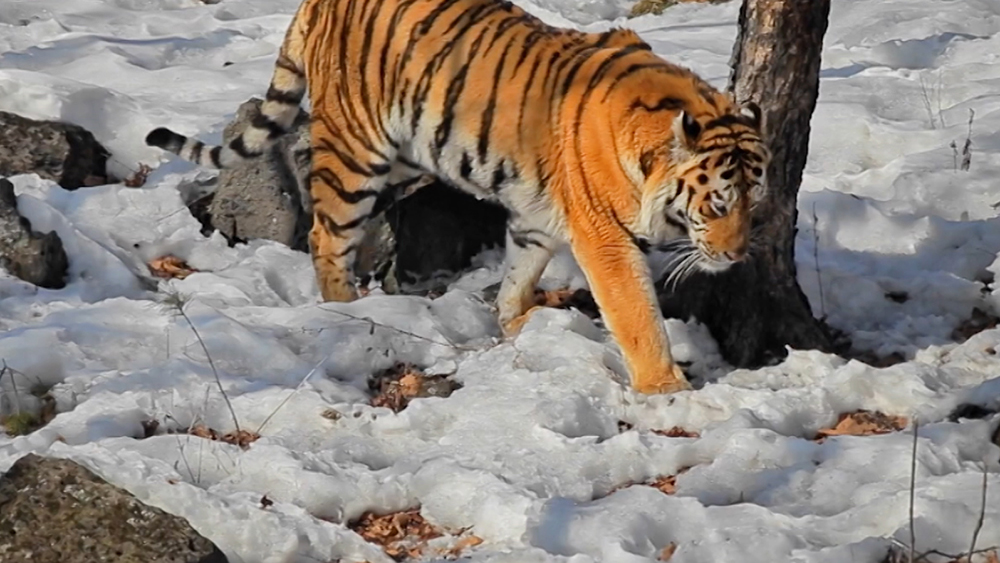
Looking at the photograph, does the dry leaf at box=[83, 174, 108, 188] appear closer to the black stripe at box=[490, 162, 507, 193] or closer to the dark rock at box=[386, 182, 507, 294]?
the dark rock at box=[386, 182, 507, 294]

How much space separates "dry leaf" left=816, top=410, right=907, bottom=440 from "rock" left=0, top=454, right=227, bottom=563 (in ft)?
6.90

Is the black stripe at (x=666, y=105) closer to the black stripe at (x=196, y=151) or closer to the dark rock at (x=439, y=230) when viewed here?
the dark rock at (x=439, y=230)

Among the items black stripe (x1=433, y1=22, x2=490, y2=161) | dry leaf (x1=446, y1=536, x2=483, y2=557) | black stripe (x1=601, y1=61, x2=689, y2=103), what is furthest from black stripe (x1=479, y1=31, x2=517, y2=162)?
dry leaf (x1=446, y1=536, x2=483, y2=557)

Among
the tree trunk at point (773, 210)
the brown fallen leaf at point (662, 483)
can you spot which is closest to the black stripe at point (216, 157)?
the tree trunk at point (773, 210)

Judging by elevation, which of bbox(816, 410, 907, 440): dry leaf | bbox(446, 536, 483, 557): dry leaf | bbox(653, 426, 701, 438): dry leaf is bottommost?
bbox(446, 536, 483, 557): dry leaf

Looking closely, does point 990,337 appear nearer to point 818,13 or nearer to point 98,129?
point 818,13

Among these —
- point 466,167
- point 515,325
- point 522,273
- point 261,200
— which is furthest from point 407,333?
point 261,200

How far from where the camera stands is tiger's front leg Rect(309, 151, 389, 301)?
225 inches

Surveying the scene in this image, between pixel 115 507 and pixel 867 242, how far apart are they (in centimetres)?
→ 371

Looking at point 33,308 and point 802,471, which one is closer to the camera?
point 802,471

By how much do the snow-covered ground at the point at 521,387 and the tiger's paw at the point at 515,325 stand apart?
0.29 feet

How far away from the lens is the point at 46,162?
6703 millimetres

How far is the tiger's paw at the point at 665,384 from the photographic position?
468 cm

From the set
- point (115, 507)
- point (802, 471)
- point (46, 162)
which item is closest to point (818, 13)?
point (802, 471)
